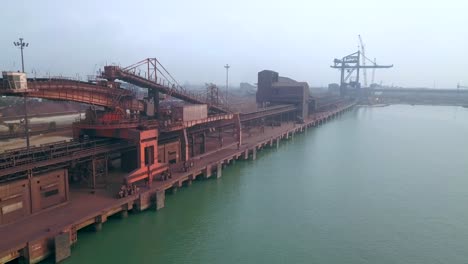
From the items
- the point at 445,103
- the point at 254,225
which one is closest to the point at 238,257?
the point at 254,225

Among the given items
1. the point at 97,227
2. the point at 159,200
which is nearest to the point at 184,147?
the point at 159,200

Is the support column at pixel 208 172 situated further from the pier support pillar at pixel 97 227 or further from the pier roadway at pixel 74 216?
the pier support pillar at pixel 97 227

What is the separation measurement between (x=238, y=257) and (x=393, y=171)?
16.2 meters

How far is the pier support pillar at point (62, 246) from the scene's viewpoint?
10547mm

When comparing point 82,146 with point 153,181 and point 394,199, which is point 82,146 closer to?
point 153,181

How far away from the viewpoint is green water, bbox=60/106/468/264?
1245 cm

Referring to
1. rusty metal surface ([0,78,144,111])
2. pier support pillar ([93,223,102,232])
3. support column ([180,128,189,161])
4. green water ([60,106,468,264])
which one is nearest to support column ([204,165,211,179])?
green water ([60,106,468,264])

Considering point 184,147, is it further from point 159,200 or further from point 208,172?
point 159,200

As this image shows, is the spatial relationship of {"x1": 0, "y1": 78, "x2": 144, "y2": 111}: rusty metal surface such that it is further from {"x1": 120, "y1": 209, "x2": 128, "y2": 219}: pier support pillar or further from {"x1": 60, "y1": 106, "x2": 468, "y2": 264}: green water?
{"x1": 60, "y1": 106, "x2": 468, "y2": 264}: green water

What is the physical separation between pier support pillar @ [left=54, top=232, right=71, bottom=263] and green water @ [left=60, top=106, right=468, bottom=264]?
412mm

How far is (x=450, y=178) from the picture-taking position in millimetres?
22922

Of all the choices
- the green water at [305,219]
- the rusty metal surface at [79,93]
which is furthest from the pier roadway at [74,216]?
the rusty metal surface at [79,93]

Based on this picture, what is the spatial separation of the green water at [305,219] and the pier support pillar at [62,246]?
0.41 meters

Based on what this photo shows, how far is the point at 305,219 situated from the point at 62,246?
374 inches
